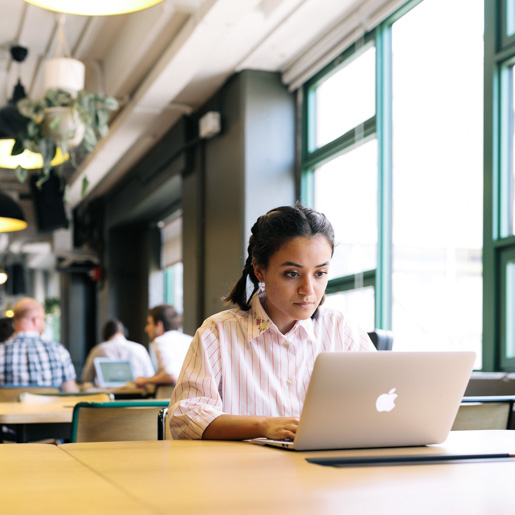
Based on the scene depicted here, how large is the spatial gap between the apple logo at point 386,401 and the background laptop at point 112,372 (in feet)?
16.4

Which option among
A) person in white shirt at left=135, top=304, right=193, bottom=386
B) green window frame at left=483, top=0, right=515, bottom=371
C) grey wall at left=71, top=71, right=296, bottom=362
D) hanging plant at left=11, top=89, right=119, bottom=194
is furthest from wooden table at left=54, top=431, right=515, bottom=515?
grey wall at left=71, top=71, right=296, bottom=362

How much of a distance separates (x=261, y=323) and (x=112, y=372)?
4655 mm

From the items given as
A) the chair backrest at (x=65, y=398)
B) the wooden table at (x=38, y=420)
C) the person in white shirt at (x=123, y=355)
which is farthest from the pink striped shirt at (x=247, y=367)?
the person in white shirt at (x=123, y=355)

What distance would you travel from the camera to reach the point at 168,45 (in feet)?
21.2

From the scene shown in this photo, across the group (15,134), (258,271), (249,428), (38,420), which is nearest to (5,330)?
(15,134)

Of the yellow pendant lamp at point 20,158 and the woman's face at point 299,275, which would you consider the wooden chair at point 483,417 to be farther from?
the yellow pendant lamp at point 20,158

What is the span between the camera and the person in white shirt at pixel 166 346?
223 inches

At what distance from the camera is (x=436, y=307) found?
491 centimetres

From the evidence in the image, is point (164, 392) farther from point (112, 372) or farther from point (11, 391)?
point (112, 372)

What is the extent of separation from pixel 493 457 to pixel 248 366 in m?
0.72

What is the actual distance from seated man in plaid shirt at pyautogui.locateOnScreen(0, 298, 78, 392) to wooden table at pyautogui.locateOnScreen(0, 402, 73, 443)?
4.91 ft

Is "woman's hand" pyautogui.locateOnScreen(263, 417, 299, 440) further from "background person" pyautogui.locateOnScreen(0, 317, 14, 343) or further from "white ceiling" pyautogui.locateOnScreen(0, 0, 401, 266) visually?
"background person" pyautogui.locateOnScreen(0, 317, 14, 343)

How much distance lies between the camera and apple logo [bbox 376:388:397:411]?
5.41ft

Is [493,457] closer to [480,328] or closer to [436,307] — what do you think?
[480,328]
